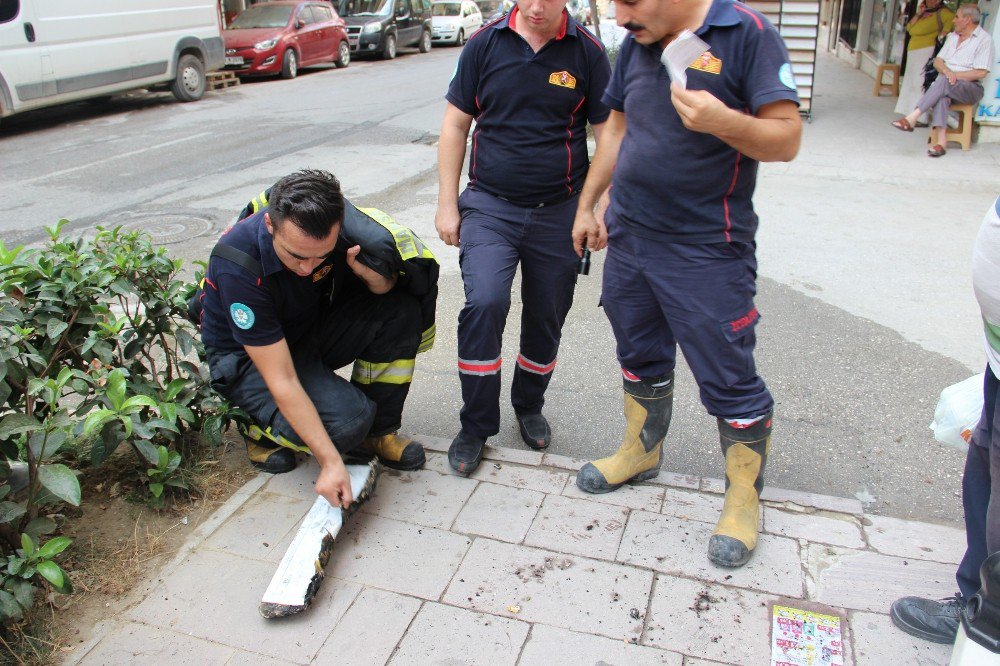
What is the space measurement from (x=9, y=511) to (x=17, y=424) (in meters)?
0.24

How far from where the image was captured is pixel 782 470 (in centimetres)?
327

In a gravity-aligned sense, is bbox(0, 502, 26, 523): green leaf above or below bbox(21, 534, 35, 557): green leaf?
above

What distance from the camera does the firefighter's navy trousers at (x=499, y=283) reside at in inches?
116

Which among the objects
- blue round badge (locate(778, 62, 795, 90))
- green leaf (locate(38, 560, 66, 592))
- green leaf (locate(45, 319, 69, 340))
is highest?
blue round badge (locate(778, 62, 795, 90))

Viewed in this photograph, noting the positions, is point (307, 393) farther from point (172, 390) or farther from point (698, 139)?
point (698, 139)

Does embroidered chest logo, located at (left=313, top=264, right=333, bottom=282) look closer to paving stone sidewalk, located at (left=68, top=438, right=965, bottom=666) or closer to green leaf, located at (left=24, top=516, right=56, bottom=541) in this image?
paving stone sidewalk, located at (left=68, top=438, right=965, bottom=666)

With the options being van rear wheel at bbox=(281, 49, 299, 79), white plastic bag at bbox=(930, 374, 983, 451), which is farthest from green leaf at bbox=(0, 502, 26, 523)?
van rear wheel at bbox=(281, 49, 299, 79)

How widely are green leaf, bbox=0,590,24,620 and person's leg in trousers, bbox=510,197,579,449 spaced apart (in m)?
1.93

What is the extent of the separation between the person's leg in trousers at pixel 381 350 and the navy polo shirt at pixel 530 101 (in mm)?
610

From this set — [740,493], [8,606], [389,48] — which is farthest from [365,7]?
[8,606]

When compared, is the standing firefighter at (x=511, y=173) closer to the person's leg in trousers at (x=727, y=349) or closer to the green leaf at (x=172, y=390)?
the person's leg in trousers at (x=727, y=349)

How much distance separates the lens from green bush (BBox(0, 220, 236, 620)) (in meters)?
2.27

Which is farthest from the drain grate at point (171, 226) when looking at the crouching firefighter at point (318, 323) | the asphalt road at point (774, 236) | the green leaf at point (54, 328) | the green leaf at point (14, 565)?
the green leaf at point (14, 565)

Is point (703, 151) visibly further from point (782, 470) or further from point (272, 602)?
point (272, 602)
